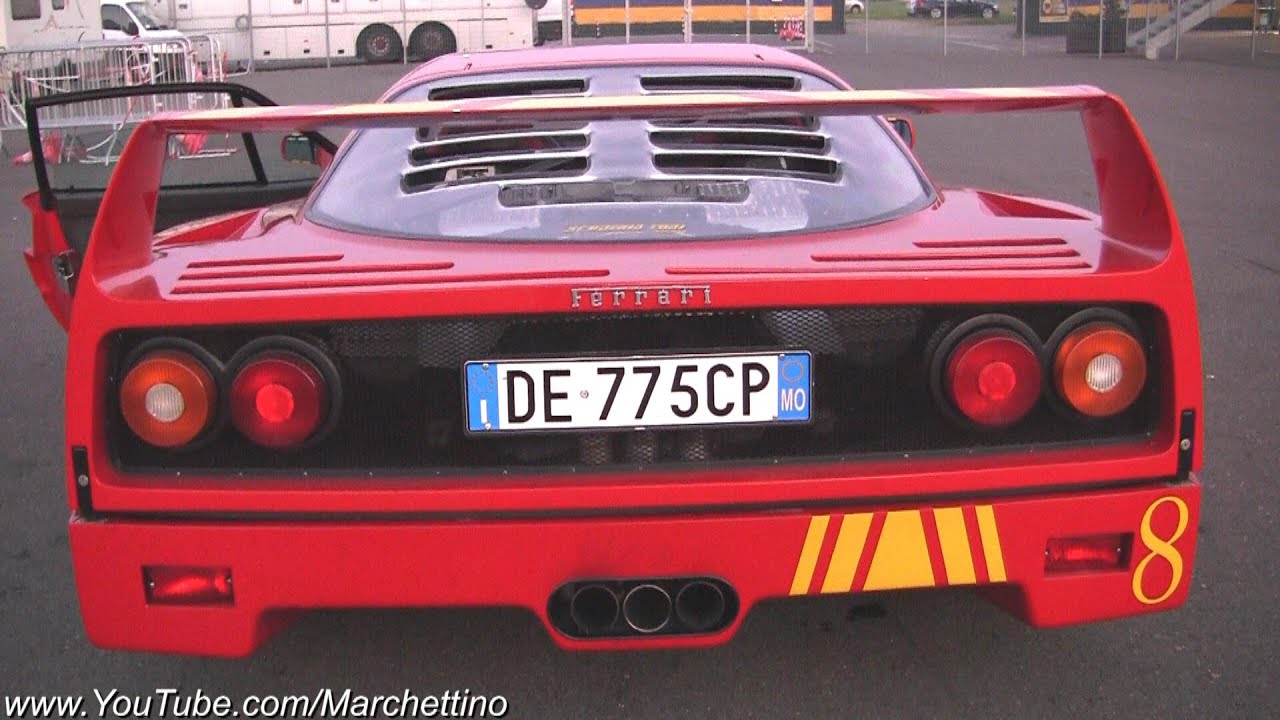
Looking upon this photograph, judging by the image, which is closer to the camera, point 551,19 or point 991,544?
point 991,544

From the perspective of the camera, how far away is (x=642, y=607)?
248 centimetres

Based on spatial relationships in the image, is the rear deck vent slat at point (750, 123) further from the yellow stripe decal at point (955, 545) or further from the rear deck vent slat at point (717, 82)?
the yellow stripe decal at point (955, 545)

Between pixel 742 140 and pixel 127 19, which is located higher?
pixel 127 19

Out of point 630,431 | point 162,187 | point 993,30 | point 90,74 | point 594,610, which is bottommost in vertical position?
point 594,610

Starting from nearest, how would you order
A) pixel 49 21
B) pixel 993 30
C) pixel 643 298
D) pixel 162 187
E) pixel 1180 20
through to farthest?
pixel 643 298, pixel 162 187, pixel 49 21, pixel 1180 20, pixel 993 30

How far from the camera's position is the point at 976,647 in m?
3.02

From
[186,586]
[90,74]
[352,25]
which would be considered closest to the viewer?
[186,586]

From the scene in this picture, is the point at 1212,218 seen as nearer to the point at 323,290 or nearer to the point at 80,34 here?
the point at 323,290

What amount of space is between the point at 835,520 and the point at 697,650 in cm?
73

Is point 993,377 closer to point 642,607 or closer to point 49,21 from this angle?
point 642,607

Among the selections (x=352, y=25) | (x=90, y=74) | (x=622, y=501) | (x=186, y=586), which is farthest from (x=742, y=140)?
(x=352, y=25)

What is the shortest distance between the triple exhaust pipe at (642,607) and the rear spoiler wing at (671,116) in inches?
30.7

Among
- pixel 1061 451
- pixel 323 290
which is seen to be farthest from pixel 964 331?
pixel 323 290

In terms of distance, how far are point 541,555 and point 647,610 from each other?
218mm
